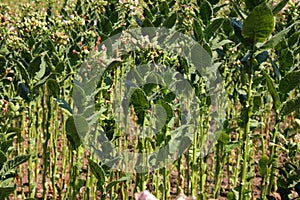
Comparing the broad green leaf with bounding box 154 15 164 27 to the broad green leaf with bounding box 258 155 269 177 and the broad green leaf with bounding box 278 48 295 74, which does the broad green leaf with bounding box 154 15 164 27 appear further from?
the broad green leaf with bounding box 258 155 269 177

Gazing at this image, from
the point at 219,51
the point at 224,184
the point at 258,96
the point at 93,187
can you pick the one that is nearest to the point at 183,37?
the point at 219,51

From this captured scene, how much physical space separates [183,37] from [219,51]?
259 mm

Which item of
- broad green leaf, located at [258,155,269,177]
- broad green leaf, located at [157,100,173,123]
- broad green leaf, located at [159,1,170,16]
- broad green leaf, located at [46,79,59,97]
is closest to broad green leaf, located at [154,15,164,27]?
broad green leaf, located at [159,1,170,16]

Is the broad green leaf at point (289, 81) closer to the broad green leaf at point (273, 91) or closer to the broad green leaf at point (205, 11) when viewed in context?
the broad green leaf at point (273, 91)

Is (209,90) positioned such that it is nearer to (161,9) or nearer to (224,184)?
(161,9)

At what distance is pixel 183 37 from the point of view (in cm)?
243

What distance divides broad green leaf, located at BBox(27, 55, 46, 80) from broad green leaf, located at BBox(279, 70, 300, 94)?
3.04ft

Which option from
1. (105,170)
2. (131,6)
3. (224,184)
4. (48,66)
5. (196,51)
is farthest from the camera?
(224,184)

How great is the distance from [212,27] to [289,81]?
0.45m

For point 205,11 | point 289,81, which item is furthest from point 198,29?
point 289,81

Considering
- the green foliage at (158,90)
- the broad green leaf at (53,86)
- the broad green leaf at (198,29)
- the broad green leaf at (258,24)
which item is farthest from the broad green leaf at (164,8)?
the broad green leaf at (258,24)

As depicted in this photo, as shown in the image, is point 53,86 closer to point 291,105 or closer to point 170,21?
point 170,21

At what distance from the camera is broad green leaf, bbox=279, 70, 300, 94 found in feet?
5.88

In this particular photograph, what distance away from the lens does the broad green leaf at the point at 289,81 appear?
70.5 inches
